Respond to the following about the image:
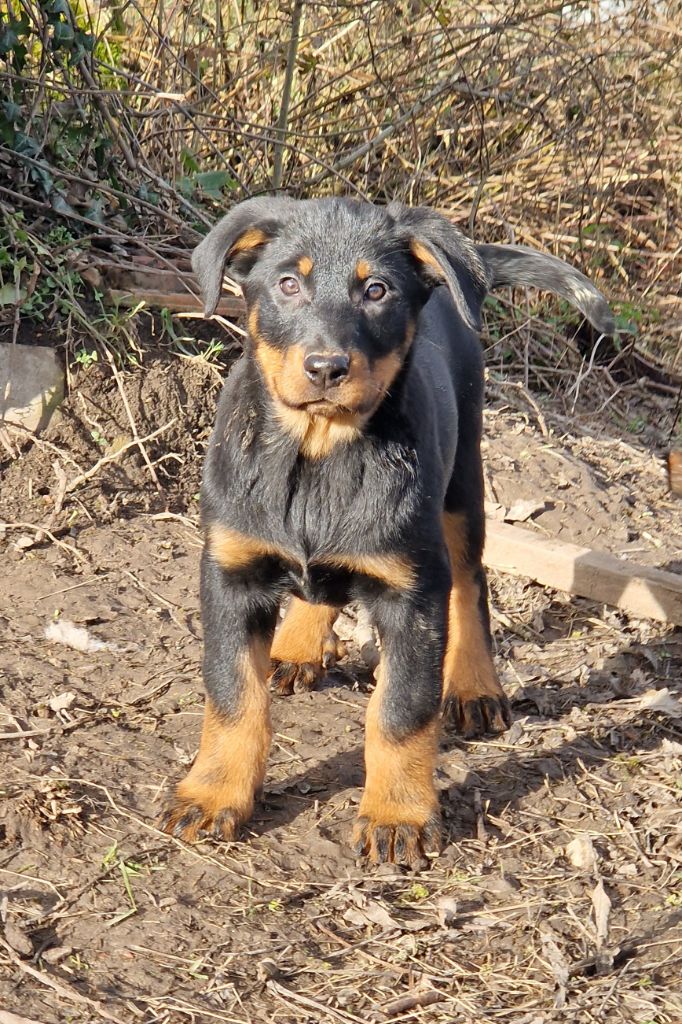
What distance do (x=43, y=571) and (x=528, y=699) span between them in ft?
A: 6.60

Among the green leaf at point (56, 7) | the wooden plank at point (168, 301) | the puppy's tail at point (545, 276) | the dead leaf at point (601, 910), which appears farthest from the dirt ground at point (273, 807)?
the green leaf at point (56, 7)

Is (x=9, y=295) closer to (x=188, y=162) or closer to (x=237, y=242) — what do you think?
(x=188, y=162)

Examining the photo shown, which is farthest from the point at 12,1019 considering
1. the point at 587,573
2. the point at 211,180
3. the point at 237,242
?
the point at 211,180

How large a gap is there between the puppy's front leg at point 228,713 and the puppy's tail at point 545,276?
3.88ft

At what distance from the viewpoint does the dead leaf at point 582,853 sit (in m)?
3.41

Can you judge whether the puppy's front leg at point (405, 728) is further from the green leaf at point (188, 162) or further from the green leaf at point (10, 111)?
the green leaf at point (188, 162)

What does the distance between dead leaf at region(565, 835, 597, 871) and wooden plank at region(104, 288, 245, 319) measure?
3190 millimetres

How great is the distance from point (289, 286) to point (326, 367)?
397 mm

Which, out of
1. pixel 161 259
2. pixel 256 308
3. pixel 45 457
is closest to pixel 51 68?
pixel 161 259

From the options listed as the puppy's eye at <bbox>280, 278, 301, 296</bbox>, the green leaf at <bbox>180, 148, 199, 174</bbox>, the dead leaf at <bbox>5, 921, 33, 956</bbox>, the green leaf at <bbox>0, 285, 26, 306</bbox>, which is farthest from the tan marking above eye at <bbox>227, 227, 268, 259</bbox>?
the green leaf at <bbox>180, 148, 199, 174</bbox>

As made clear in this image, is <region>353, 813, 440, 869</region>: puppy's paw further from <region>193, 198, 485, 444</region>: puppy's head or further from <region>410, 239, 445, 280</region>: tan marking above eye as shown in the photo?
<region>410, 239, 445, 280</region>: tan marking above eye

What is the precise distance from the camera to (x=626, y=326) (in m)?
8.30

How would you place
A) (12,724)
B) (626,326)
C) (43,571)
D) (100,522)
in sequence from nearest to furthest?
(12,724) < (43,571) < (100,522) < (626,326)

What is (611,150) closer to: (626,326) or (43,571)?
(626,326)
